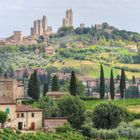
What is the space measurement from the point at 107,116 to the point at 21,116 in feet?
31.5

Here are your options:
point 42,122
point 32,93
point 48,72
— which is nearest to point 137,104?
point 32,93

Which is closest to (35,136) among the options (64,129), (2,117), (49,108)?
(2,117)

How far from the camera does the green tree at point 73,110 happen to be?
243 feet

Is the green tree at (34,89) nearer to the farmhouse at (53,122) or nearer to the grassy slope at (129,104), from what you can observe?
the grassy slope at (129,104)

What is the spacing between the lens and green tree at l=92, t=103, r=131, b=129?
73.8m

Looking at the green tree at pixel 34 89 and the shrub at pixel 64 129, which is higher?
the green tree at pixel 34 89

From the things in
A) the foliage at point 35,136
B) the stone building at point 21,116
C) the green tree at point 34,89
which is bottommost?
the foliage at point 35,136

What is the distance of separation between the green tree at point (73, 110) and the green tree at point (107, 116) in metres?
1.55

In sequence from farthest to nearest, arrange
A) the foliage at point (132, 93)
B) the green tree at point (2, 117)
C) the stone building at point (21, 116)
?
the foliage at point (132, 93) → the stone building at point (21, 116) → the green tree at point (2, 117)

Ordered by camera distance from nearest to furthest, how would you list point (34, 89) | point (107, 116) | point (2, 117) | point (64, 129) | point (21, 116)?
point (2, 117), point (64, 129), point (21, 116), point (107, 116), point (34, 89)

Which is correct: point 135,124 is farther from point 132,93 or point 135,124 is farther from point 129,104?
point 132,93

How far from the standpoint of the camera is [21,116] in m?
71.6

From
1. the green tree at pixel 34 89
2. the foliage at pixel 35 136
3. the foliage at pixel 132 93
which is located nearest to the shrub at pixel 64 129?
the foliage at pixel 35 136

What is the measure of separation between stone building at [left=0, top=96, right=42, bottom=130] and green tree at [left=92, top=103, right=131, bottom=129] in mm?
6418
